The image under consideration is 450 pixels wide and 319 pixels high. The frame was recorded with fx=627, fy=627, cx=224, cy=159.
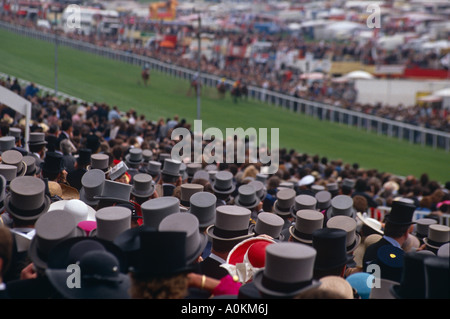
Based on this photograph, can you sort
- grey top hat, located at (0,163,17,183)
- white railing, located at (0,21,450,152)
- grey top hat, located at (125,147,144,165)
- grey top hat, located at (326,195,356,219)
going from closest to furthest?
grey top hat, located at (0,163,17,183) < grey top hat, located at (326,195,356,219) < grey top hat, located at (125,147,144,165) < white railing, located at (0,21,450,152)

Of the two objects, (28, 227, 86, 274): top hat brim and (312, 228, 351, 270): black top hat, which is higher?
(28, 227, 86, 274): top hat brim

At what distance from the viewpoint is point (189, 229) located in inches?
133

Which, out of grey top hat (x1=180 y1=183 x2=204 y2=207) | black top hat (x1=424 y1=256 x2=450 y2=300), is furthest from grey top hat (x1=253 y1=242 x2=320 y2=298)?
grey top hat (x1=180 y1=183 x2=204 y2=207)

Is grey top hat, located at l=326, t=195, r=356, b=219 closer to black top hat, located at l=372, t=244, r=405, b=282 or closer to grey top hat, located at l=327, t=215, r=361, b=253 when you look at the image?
grey top hat, located at l=327, t=215, r=361, b=253

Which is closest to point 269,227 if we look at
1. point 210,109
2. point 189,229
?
point 189,229

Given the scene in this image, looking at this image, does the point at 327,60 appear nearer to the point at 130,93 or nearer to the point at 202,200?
the point at 130,93

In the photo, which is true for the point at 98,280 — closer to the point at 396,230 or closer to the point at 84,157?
the point at 396,230

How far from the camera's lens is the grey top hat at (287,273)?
3.04 meters

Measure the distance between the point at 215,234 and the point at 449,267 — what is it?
5.46ft

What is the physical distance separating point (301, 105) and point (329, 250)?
21505mm

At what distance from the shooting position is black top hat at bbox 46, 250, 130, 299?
2.95 m

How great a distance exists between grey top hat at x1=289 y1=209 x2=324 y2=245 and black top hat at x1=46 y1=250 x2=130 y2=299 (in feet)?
5.99

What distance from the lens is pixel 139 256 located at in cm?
309

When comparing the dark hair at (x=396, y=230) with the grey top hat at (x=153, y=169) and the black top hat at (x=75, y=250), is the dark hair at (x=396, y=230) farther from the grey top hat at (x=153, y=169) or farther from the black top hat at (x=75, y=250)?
the grey top hat at (x=153, y=169)
